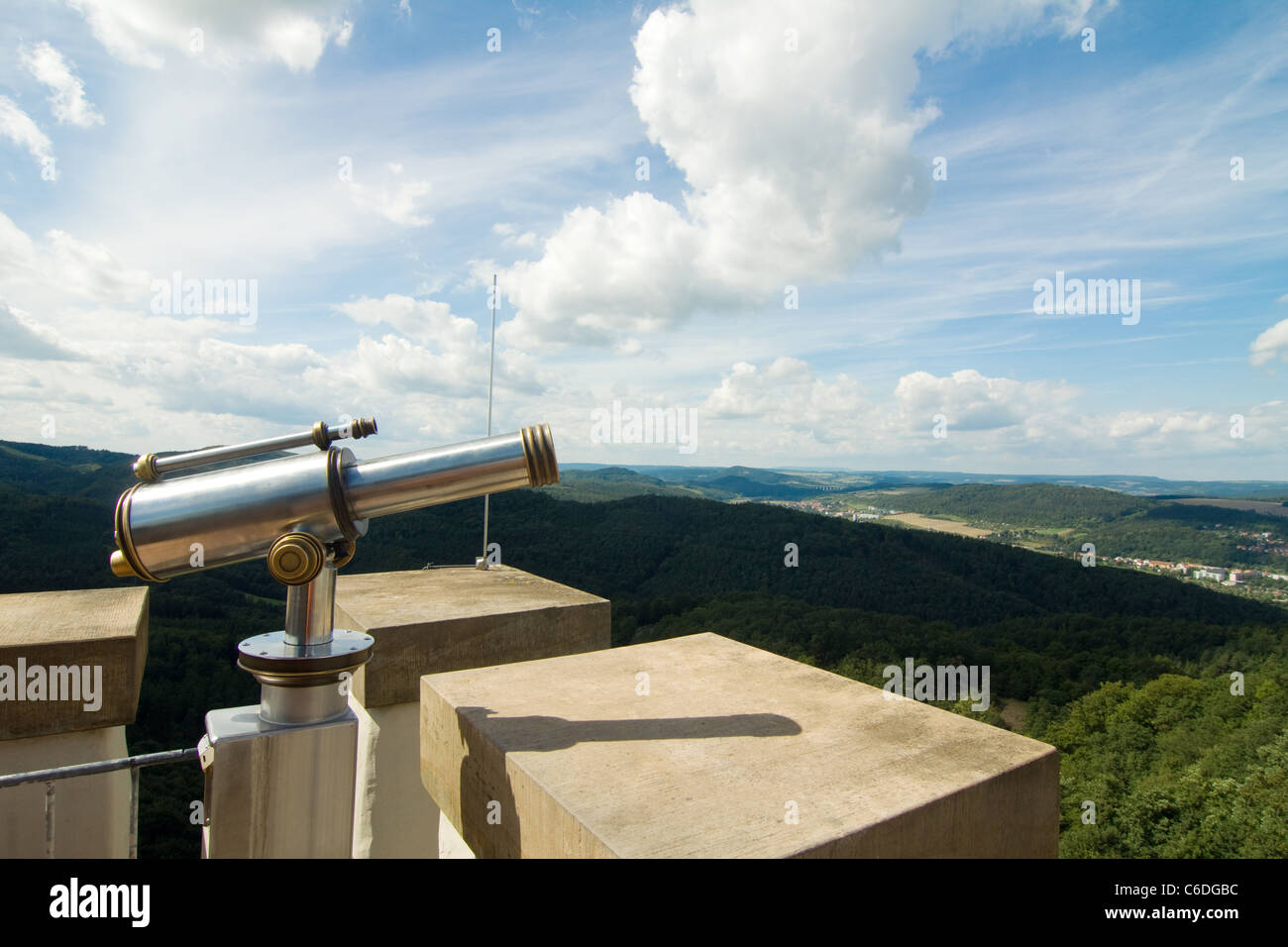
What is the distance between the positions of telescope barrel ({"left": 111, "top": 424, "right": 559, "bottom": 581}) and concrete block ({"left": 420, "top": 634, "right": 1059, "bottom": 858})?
678mm

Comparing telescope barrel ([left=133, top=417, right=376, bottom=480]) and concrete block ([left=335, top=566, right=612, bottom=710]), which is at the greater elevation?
telescope barrel ([left=133, top=417, right=376, bottom=480])

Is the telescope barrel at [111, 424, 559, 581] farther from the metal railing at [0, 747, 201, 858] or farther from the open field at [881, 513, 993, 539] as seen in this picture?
the open field at [881, 513, 993, 539]

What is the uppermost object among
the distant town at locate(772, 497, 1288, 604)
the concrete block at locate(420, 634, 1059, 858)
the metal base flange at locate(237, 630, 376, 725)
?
the metal base flange at locate(237, 630, 376, 725)

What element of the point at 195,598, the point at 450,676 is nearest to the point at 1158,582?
the point at 195,598

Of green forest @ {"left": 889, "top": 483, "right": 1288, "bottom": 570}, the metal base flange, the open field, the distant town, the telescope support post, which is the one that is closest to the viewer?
the metal base flange

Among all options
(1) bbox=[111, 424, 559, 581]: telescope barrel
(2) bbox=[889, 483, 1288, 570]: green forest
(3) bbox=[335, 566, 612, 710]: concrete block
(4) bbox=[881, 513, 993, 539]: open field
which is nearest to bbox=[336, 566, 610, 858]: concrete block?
(3) bbox=[335, 566, 612, 710]: concrete block

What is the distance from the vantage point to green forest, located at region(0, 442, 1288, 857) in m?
28.5

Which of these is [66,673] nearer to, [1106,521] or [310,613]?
[310,613]

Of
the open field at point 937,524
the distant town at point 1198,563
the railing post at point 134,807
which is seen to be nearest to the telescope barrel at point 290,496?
the railing post at point 134,807

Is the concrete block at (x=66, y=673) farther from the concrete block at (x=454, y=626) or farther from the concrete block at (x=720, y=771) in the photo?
the concrete block at (x=720, y=771)

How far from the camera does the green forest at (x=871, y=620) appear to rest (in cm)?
2855

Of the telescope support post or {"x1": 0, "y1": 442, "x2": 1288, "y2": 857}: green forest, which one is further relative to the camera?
{"x1": 0, "y1": 442, "x2": 1288, "y2": 857}: green forest

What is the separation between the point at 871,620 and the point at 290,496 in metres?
58.4

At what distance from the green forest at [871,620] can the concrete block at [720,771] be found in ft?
18.5
